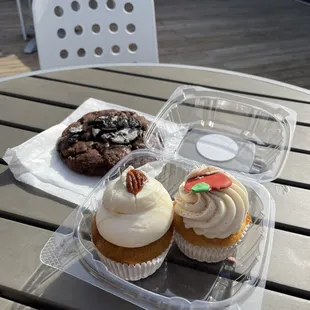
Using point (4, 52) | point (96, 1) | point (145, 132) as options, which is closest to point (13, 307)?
point (145, 132)

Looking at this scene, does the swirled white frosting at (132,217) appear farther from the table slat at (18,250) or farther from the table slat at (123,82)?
the table slat at (123,82)

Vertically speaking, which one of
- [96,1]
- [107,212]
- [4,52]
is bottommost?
[4,52]

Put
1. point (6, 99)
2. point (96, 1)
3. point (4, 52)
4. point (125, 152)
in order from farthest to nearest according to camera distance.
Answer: point (4, 52)
point (96, 1)
point (6, 99)
point (125, 152)

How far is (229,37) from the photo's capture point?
133 inches

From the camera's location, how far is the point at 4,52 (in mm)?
3055

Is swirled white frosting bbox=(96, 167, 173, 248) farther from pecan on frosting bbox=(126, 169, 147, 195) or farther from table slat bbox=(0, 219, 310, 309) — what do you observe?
table slat bbox=(0, 219, 310, 309)

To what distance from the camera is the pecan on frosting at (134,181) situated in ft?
2.51

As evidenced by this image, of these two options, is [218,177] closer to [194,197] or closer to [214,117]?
[194,197]

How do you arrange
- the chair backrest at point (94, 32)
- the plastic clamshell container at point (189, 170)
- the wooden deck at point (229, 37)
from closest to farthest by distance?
the plastic clamshell container at point (189, 170), the chair backrest at point (94, 32), the wooden deck at point (229, 37)

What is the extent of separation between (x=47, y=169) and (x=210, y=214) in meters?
0.44

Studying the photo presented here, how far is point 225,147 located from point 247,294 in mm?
483

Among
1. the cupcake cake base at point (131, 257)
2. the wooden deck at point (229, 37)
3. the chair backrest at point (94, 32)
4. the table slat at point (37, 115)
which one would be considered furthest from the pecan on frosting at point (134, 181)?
the wooden deck at point (229, 37)

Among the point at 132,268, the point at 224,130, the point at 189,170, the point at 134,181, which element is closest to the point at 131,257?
the point at 132,268

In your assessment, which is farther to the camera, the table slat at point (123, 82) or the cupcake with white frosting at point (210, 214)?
the table slat at point (123, 82)
